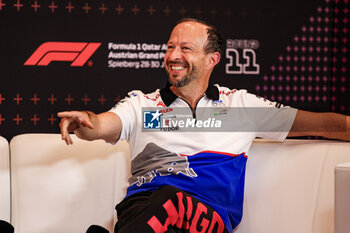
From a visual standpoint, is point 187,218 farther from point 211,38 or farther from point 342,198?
point 211,38

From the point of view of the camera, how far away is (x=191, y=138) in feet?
6.89

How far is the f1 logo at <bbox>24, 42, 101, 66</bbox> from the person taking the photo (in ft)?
9.85

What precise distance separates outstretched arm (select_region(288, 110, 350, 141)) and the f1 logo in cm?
147

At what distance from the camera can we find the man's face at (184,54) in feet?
7.20

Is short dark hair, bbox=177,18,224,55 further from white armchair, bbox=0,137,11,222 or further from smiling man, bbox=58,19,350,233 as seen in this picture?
white armchair, bbox=0,137,11,222

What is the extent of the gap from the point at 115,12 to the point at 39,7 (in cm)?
48

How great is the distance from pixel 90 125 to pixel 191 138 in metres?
0.53

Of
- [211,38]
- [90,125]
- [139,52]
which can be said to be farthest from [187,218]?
[139,52]

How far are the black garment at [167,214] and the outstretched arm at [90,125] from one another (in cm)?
29

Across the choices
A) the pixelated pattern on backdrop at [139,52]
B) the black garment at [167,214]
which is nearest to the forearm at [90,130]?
the black garment at [167,214]

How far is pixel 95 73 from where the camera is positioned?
3.05 metres

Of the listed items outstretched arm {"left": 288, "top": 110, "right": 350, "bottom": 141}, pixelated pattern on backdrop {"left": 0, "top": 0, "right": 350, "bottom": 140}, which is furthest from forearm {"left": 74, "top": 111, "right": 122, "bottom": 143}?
pixelated pattern on backdrop {"left": 0, "top": 0, "right": 350, "bottom": 140}

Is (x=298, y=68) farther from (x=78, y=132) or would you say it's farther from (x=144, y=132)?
(x=78, y=132)

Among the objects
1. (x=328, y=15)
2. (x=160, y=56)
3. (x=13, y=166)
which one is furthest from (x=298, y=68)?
(x=13, y=166)
